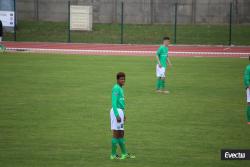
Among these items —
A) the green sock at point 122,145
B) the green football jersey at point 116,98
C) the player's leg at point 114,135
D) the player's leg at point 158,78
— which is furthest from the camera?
the player's leg at point 158,78

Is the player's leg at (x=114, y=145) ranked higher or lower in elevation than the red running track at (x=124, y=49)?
lower

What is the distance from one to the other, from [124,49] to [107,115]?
22632 mm

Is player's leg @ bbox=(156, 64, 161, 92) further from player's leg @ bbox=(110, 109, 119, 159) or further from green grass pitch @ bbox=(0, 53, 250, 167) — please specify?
player's leg @ bbox=(110, 109, 119, 159)

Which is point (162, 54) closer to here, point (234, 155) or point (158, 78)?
point (158, 78)

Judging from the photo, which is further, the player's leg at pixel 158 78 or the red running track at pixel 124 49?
the red running track at pixel 124 49

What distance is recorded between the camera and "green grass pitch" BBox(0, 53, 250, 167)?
14.3m

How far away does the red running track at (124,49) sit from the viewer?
128 feet

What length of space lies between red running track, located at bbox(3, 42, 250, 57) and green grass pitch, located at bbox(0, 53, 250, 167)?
6.28 m

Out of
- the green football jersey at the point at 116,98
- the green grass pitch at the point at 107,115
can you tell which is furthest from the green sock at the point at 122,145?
the green football jersey at the point at 116,98

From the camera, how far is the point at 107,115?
1936 centimetres

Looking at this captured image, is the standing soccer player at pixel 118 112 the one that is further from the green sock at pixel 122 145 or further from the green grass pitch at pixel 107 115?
the green grass pitch at pixel 107 115

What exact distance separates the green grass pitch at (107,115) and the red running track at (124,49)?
628cm

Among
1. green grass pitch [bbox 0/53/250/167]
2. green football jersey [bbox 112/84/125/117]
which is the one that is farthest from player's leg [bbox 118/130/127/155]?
green football jersey [bbox 112/84/125/117]

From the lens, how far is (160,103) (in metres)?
21.4
